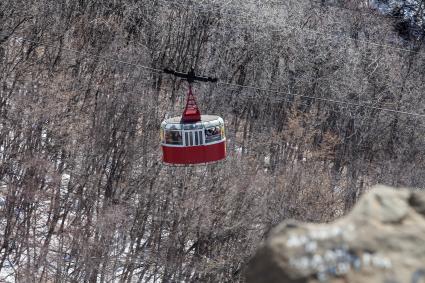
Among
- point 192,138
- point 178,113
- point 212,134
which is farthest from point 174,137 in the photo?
point 178,113

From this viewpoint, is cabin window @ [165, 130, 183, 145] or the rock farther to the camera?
cabin window @ [165, 130, 183, 145]

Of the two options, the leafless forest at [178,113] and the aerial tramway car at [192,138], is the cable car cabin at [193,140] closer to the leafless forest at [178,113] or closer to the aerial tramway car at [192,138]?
the aerial tramway car at [192,138]

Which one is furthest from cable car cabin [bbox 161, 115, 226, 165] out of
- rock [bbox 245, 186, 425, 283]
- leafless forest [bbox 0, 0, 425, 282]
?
rock [bbox 245, 186, 425, 283]

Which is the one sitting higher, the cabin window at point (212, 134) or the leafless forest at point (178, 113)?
the cabin window at point (212, 134)

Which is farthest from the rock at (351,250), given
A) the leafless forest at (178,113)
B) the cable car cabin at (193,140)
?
the leafless forest at (178,113)

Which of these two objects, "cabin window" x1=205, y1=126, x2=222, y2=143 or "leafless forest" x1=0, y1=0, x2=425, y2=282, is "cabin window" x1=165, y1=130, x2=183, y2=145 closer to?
"cabin window" x1=205, y1=126, x2=222, y2=143

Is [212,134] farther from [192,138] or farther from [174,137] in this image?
[174,137]
